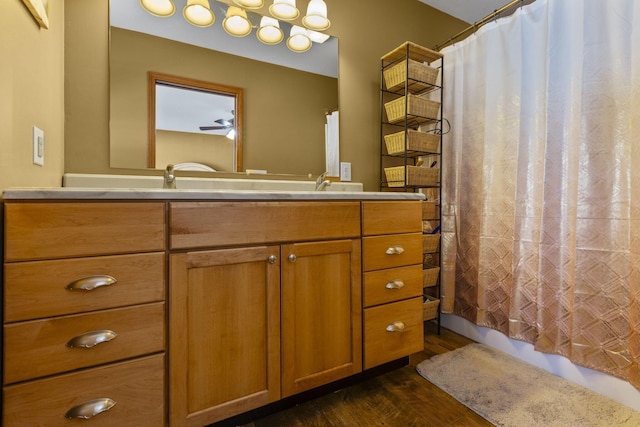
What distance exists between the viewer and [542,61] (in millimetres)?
1522

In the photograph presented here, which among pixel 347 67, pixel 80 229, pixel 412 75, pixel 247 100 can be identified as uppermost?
pixel 347 67

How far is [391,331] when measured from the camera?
4.47ft

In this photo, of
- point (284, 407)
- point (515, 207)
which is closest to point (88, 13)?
point (284, 407)

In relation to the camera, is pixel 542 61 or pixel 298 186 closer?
pixel 542 61

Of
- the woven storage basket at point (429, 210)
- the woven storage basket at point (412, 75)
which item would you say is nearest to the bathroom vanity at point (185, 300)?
the woven storage basket at point (429, 210)

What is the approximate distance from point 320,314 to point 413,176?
1101 mm

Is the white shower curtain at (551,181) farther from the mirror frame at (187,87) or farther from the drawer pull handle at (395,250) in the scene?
the mirror frame at (187,87)

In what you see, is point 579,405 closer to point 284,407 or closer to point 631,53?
point 284,407

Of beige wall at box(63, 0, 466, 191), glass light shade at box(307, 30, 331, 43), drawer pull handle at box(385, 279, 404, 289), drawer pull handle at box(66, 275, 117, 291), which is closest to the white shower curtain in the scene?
beige wall at box(63, 0, 466, 191)

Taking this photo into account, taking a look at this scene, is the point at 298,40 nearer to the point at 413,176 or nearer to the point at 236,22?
the point at 236,22

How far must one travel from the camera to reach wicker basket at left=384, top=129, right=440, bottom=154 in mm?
1868

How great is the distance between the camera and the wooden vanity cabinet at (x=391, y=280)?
1.31 meters

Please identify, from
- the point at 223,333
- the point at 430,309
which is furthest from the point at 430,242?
the point at 223,333

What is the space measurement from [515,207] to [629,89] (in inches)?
25.8
